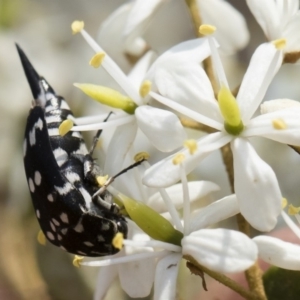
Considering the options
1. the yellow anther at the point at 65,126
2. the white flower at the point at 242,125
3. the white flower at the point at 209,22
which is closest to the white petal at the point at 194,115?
the white flower at the point at 242,125

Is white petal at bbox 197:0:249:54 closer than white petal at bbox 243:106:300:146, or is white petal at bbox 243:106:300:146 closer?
white petal at bbox 243:106:300:146

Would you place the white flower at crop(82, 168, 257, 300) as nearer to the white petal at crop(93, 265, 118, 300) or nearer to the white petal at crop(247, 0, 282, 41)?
the white petal at crop(93, 265, 118, 300)

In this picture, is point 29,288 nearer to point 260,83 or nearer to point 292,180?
point 292,180

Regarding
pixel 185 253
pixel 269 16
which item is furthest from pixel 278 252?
pixel 269 16

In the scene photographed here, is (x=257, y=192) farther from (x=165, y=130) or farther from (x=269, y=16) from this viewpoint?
(x=269, y=16)

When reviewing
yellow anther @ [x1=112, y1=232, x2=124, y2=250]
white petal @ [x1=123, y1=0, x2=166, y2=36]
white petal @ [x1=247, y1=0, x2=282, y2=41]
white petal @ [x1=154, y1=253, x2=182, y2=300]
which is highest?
white petal @ [x1=123, y1=0, x2=166, y2=36]

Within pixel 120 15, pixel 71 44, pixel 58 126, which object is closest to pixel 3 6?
pixel 71 44

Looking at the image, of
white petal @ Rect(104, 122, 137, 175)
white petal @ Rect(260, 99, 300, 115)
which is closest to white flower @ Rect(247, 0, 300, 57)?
white petal @ Rect(260, 99, 300, 115)
